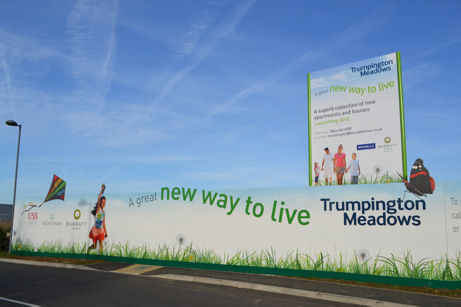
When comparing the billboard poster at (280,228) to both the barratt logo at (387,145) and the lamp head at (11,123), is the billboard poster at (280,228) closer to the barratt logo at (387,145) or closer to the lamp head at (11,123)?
the barratt logo at (387,145)

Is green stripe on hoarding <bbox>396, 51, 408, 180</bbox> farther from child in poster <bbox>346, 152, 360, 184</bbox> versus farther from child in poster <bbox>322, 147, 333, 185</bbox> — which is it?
child in poster <bbox>322, 147, 333, 185</bbox>

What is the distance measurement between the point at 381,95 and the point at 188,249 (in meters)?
9.60

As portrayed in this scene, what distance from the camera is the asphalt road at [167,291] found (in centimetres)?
959

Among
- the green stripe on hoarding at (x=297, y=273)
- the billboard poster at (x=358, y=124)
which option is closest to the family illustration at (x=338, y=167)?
the billboard poster at (x=358, y=124)

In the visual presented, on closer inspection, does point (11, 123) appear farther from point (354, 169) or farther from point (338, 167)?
point (354, 169)

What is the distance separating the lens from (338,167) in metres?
15.1

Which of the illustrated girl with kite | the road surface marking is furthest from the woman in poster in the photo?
the illustrated girl with kite

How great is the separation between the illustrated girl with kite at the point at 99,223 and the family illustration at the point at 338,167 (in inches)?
405

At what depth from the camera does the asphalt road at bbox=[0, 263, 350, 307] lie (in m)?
9.50

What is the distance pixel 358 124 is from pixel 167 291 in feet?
29.7

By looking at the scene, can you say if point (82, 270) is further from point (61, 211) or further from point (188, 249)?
point (61, 211)

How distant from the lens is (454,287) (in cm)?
1111

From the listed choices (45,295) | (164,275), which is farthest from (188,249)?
(45,295)

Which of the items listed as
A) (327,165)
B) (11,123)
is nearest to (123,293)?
(327,165)
